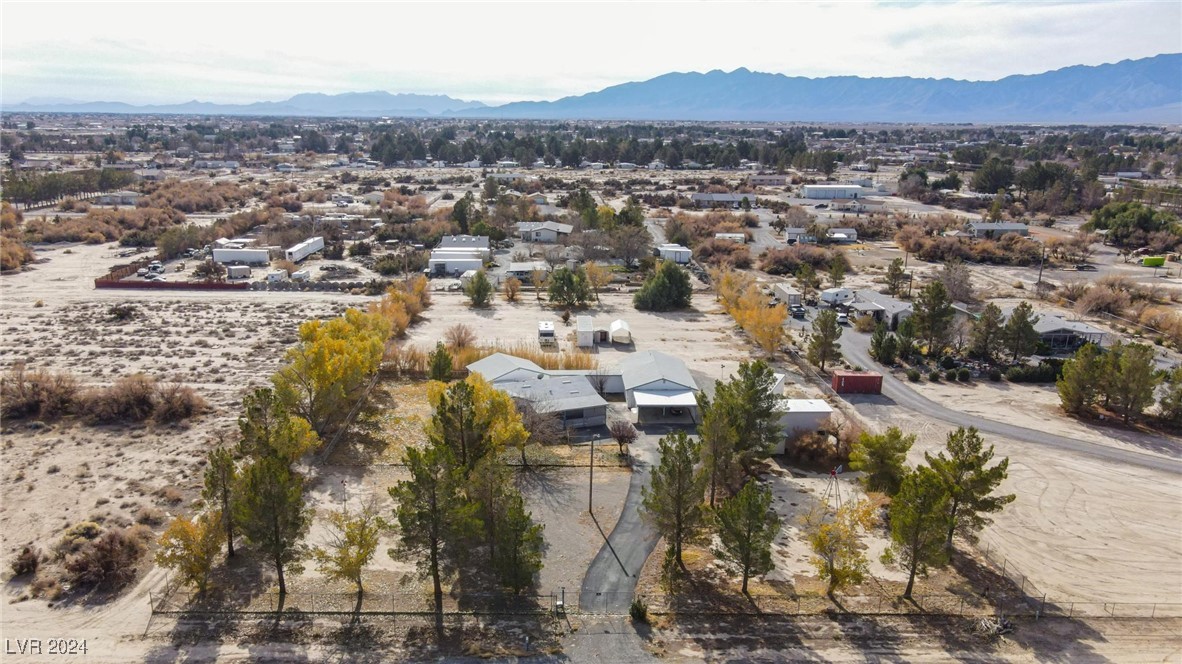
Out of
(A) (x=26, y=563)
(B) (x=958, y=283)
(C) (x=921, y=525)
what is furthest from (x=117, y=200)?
(C) (x=921, y=525)

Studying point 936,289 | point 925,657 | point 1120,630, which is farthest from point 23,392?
point 936,289

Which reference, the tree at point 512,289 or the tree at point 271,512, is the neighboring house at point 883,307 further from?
the tree at point 271,512

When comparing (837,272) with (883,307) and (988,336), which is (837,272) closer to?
(883,307)

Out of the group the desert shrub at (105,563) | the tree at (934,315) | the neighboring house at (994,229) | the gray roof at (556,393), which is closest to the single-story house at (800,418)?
the gray roof at (556,393)

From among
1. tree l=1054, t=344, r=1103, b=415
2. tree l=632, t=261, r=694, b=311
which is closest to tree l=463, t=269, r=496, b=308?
tree l=632, t=261, r=694, b=311

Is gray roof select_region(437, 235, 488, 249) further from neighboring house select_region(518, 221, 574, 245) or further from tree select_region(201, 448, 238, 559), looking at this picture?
tree select_region(201, 448, 238, 559)

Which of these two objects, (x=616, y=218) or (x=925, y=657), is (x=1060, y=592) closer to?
(x=925, y=657)
